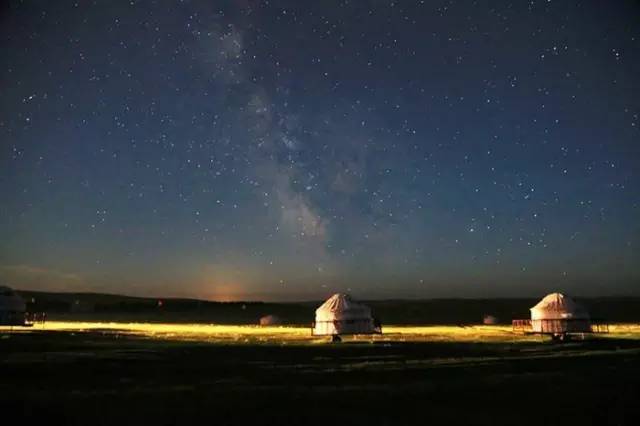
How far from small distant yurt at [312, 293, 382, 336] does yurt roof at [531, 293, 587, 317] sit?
46.8 feet

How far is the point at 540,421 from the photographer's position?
40.3ft

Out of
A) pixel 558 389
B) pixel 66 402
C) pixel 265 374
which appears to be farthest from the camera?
pixel 265 374

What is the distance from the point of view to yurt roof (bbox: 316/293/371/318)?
147 feet

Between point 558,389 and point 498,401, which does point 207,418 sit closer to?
point 498,401

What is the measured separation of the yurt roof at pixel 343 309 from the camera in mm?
44750

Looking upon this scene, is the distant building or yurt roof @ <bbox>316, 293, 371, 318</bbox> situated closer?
yurt roof @ <bbox>316, 293, 371, 318</bbox>

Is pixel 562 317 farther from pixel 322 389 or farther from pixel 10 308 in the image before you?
pixel 10 308

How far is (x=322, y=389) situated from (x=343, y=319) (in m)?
28.3

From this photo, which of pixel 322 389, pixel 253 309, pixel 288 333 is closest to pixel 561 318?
pixel 288 333

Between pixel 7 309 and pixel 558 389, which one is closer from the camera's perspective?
pixel 558 389

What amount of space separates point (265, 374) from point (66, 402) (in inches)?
289

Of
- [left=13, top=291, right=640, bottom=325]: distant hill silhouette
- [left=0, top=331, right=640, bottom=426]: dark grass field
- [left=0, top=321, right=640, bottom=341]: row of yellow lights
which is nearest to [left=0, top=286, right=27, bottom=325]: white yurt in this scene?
[left=0, top=321, right=640, bottom=341]: row of yellow lights

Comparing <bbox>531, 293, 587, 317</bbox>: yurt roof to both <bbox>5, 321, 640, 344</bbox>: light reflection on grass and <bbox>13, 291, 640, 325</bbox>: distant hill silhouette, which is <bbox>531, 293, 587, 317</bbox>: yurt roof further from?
<bbox>13, 291, 640, 325</bbox>: distant hill silhouette

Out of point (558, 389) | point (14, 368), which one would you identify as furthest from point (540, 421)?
point (14, 368)
